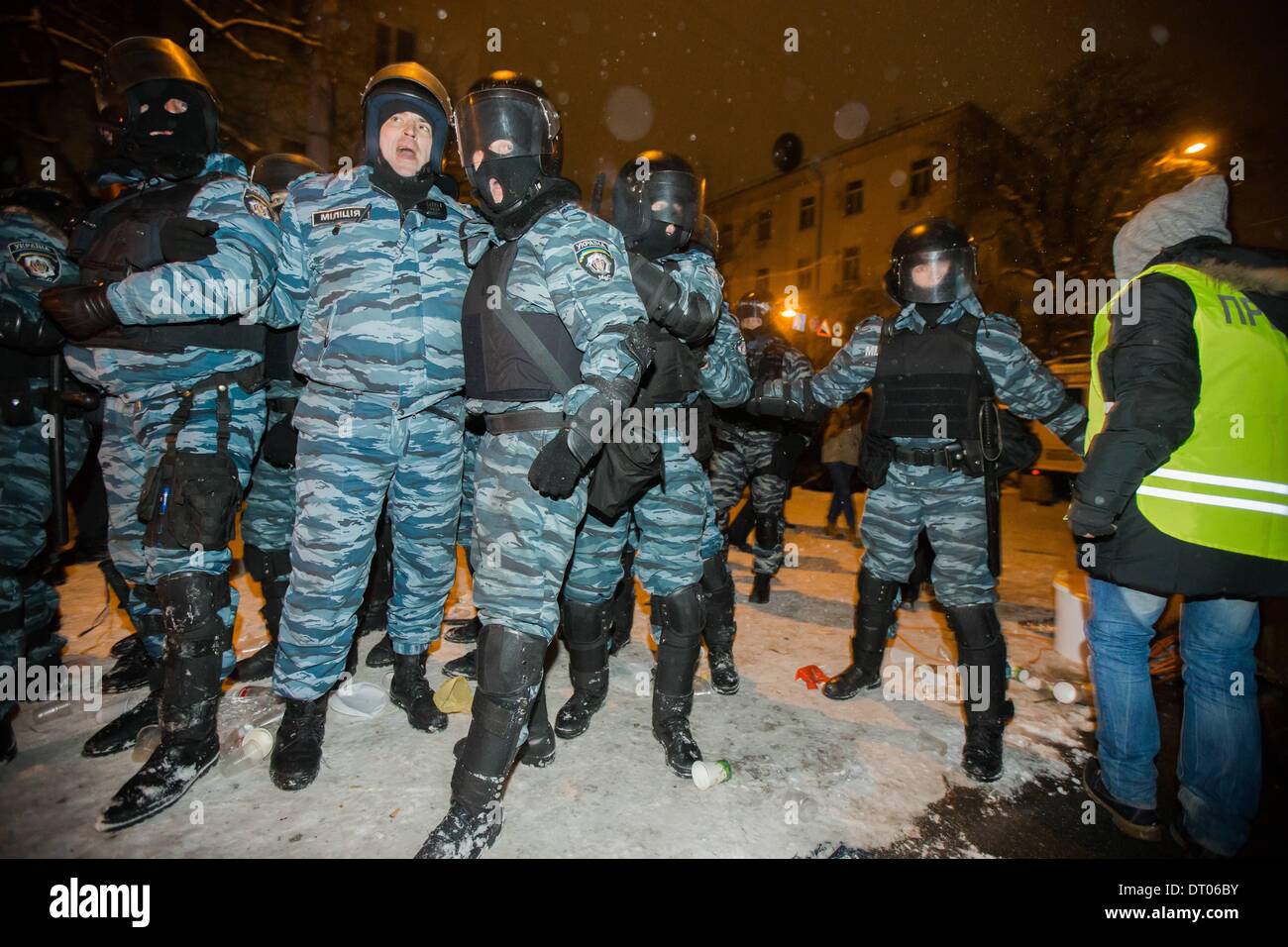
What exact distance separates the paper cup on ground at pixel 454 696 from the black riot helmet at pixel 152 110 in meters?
2.72

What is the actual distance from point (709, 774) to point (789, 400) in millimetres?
1926

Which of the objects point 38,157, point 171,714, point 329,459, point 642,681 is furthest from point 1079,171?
point 38,157

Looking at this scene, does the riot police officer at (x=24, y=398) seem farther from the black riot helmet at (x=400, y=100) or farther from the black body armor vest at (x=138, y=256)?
the black riot helmet at (x=400, y=100)

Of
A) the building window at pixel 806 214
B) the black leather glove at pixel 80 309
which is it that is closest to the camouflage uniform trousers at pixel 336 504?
the black leather glove at pixel 80 309

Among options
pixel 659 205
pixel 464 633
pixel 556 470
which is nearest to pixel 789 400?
pixel 659 205

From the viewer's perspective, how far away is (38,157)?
27.5 ft

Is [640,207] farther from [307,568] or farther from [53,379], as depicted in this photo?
[53,379]

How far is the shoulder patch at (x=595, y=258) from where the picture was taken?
2.06 meters

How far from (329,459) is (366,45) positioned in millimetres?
13225

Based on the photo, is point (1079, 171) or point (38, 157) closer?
point (38, 157)

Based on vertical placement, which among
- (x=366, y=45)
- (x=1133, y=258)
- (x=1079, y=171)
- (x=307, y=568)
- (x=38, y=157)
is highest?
(x=366, y=45)

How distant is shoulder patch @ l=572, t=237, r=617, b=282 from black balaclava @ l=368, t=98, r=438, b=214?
1030mm

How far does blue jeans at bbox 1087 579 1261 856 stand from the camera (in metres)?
2.07
